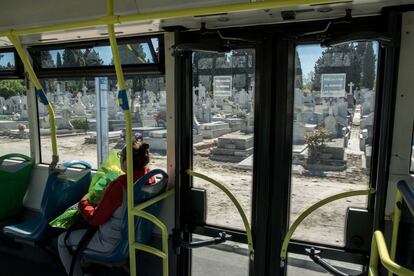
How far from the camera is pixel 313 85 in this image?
1993 millimetres

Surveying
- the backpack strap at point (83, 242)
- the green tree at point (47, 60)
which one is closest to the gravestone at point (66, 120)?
the green tree at point (47, 60)

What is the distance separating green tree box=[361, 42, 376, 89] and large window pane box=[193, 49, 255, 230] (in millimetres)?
612

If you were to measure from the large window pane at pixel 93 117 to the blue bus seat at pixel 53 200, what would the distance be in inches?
12.1

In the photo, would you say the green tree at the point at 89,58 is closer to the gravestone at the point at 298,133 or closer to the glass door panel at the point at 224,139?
the glass door panel at the point at 224,139

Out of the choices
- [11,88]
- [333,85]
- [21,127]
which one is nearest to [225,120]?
[333,85]

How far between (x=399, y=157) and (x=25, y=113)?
319 cm

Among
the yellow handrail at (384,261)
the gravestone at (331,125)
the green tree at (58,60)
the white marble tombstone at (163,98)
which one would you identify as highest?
the green tree at (58,60)

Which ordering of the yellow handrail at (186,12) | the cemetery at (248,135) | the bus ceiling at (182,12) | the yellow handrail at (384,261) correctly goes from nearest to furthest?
the yellow handrail at (384,261) < the yellow handrail at (186,12) < the bus ceiling at (182,12) < the cemetery at (248,135)

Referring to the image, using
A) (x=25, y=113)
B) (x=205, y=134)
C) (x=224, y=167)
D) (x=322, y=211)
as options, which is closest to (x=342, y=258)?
(x=322, y=211)

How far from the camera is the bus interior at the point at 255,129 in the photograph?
1782 millimetres

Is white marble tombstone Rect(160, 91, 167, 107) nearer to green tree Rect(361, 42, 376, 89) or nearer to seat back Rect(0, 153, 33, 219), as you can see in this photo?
green tree Rect(361, 42, 376, 89)

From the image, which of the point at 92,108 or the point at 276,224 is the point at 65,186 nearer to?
the point at 92,108

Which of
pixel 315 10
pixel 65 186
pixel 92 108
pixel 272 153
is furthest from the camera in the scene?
pixel 92 108

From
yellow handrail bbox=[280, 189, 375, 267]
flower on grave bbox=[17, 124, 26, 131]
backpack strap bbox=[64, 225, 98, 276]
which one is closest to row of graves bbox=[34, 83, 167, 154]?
flower on grave bbox=[17, 124, 26, 131]
